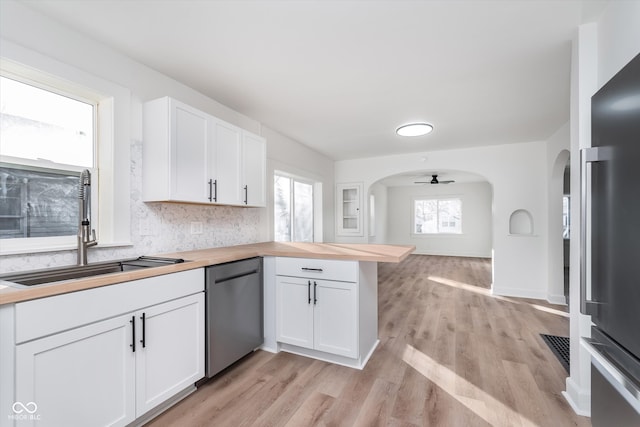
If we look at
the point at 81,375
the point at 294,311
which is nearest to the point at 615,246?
the point at 294,311

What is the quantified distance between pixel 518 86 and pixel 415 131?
1193 mm

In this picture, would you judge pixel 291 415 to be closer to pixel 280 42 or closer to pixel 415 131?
pixel 280 42

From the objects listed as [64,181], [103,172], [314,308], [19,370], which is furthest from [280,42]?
[19,370]

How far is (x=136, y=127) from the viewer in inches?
84.8

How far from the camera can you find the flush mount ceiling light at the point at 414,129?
11.5 feet

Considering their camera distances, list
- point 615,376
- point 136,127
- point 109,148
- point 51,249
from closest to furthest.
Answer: point 615,376 → point 51,249 → point 109,148 → point 136,127

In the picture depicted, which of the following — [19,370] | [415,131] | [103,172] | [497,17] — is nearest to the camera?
[19,370]

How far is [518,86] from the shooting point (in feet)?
8.56

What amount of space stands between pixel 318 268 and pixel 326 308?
0.33 metres

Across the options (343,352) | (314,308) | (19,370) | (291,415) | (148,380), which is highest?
(19,370)

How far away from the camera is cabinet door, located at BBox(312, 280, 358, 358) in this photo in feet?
7.23

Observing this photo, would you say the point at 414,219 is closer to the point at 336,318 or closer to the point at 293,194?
the point at 293,194

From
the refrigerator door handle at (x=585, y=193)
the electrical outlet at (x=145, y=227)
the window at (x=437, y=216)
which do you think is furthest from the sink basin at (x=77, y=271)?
the window at (x=437, y=216)

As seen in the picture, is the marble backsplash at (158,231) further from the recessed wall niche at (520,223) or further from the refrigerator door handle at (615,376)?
the recessed wall niche at (520,223)
